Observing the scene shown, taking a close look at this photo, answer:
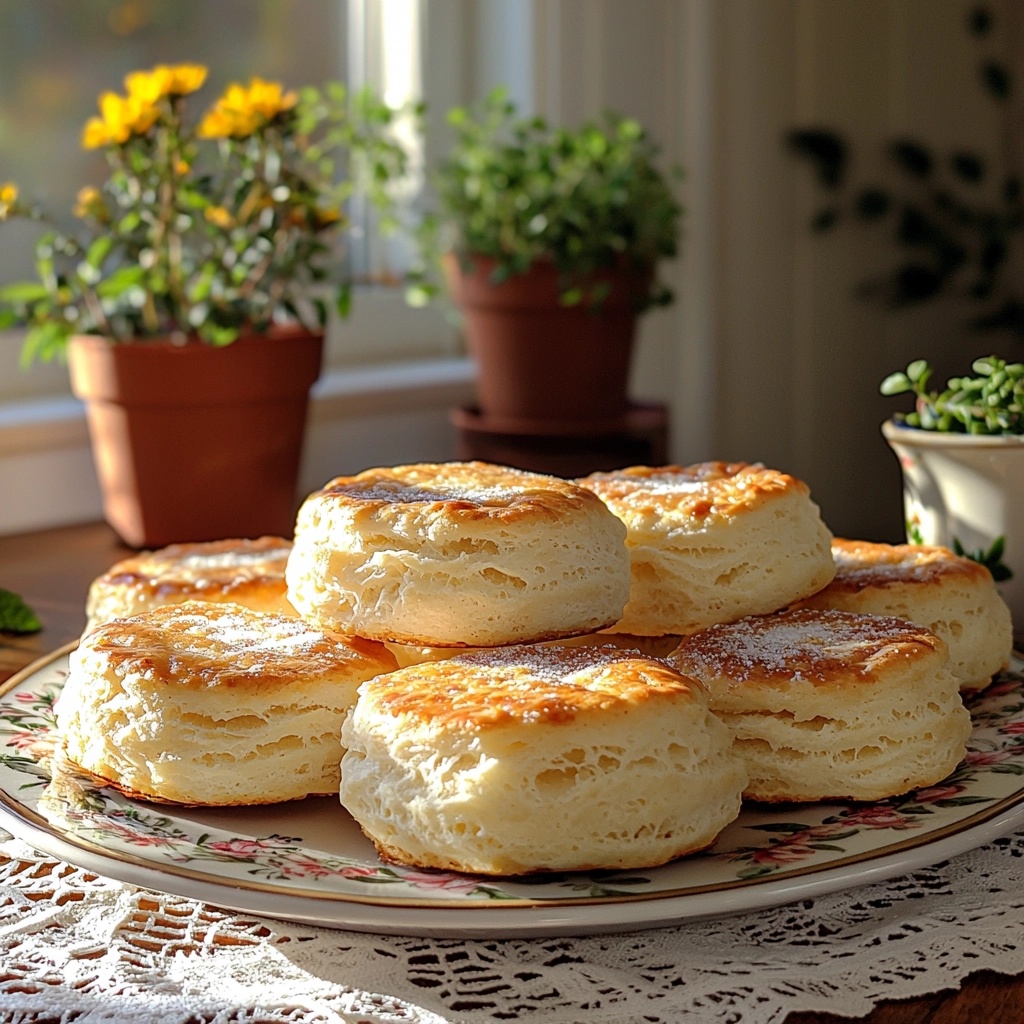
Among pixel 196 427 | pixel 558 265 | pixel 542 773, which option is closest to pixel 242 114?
pixel 196 427

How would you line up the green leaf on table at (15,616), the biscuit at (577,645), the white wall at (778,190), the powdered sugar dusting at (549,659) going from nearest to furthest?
the powdered sugar dusting at (549,659), the biscuit at (577,645), the green leaf on table at (15,616), the white wall at (778,190)

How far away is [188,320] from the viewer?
181cm

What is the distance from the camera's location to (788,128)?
124 inches

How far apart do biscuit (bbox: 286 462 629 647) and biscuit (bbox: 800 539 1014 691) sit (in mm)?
215

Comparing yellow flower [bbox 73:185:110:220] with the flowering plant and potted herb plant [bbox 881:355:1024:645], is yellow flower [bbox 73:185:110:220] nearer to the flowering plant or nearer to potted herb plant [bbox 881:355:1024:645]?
the flowering plant

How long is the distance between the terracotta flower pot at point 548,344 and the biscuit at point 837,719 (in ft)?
4.13

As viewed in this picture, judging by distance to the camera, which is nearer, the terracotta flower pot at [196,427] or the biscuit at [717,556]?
the biscuit at [717,556]

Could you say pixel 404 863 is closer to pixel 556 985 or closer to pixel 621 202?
pixel 556 985

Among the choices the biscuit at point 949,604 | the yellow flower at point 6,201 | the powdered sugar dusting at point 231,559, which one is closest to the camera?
the biscuit at point 949,604

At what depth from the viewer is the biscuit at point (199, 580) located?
1.15 meters

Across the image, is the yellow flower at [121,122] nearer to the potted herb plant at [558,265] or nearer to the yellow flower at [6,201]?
the yellow flower at [6,201]

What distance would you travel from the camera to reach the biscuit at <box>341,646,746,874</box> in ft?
2.52

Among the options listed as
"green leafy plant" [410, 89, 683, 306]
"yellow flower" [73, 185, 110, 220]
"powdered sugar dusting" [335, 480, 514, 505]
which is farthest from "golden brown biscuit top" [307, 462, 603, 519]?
"green leafy plant" [410, 89, 683, 306]

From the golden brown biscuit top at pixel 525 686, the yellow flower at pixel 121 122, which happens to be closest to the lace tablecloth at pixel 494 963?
the golden brown biscuit top at pixel 525 686
